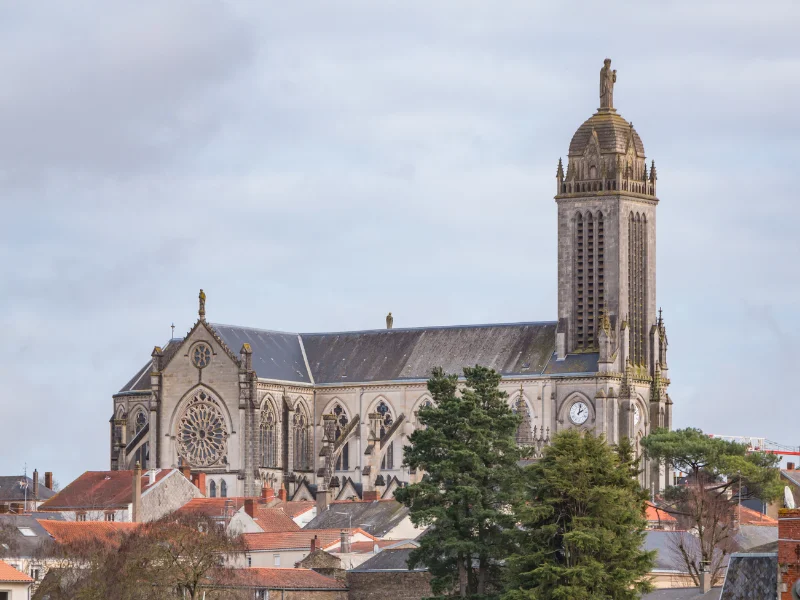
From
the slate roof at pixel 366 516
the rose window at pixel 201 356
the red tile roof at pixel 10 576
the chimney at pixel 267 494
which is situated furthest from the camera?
the rose window at pixel 201 356

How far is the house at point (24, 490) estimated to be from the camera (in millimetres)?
148125

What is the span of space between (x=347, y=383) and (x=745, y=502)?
24150mm

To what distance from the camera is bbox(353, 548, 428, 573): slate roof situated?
3388 inches

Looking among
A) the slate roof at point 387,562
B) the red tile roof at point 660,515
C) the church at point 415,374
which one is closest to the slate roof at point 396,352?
the church at point 415,374

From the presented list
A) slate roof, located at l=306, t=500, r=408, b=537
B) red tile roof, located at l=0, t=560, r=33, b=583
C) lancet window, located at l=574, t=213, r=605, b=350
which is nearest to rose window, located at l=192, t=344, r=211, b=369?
lancet window, located at l=574, t=213, r=605, b=350

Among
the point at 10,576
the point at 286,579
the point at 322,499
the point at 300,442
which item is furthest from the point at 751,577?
the point at 300,442

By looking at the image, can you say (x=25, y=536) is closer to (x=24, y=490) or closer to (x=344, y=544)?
(x=344, y=544)

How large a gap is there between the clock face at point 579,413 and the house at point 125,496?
2057cm

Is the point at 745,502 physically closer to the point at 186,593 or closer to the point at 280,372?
the point at 280,372

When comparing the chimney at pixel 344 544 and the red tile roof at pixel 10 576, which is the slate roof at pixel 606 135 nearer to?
the chimney at pixel 344 544

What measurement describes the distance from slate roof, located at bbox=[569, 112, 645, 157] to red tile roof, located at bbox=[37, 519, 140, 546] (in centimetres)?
4096

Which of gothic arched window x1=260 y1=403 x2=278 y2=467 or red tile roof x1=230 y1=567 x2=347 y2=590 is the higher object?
gothic arched window x1=260 y1=403 x2=278 y2=467

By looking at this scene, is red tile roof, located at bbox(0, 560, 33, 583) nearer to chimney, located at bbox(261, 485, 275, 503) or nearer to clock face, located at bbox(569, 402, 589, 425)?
chimney, located at bbox(261, 485, 275, 503)

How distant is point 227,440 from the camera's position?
13338 centimetres
